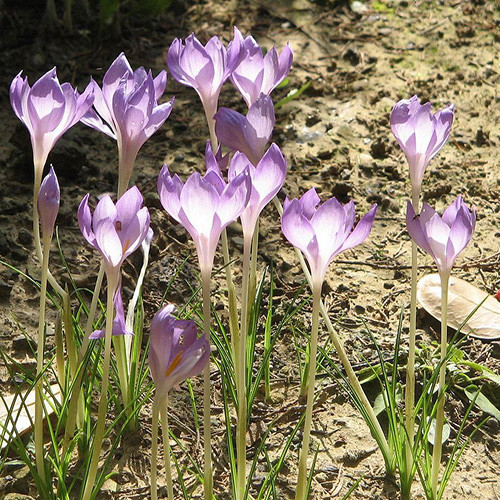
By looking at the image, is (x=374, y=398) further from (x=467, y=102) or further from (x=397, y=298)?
(x=467, y=102)

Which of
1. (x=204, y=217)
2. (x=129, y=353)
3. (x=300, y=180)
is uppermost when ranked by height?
(x=204, y=217)

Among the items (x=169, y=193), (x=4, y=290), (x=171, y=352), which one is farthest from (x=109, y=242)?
(x=4, y=290)

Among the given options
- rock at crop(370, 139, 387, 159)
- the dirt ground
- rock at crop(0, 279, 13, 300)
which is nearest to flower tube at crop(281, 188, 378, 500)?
the dirt ground

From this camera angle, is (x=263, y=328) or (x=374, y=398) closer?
(x=374, y=398)

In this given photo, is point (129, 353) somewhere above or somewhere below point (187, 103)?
above

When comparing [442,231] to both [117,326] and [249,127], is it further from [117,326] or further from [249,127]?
[117,326]

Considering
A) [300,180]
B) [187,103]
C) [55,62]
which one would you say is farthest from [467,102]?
[55,62]

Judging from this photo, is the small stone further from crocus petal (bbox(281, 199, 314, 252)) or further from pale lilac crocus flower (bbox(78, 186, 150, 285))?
crocus petal (bbox(281, 199, 314, 252))

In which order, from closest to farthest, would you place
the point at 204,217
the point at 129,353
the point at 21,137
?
Result: the point at 204,217
the point at 129,353
the point at 21,137
